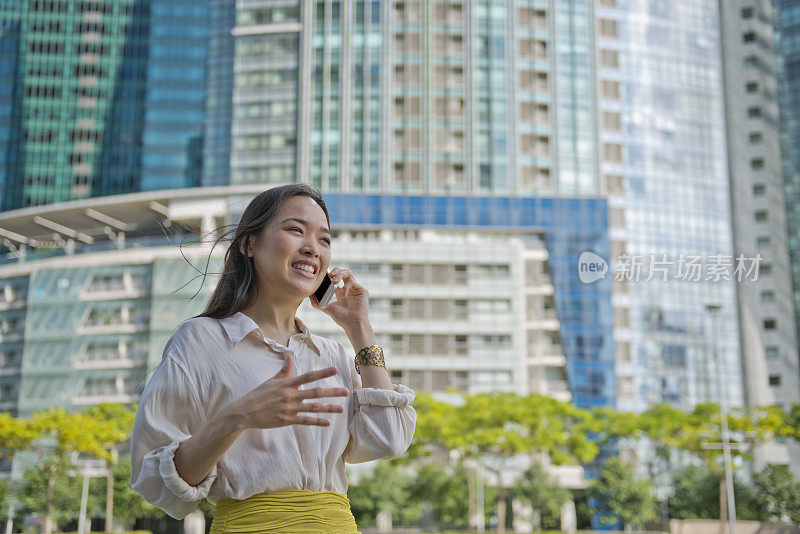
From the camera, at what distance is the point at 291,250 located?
75.5 inches

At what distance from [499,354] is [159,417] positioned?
36.3m

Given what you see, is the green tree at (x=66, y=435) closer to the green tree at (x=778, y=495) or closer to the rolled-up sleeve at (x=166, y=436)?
the green tree at (x=778, y=495)

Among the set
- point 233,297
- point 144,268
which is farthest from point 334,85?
point 233,297

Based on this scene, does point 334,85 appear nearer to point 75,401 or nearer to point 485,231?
point 485,231

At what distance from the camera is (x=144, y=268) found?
37344 mm

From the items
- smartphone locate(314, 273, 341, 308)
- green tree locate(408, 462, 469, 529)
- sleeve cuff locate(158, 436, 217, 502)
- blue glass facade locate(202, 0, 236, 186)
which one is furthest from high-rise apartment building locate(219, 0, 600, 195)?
sleeve cuff locate(158, 436, 217, 502)

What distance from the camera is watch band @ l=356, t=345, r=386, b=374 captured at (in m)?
2.03

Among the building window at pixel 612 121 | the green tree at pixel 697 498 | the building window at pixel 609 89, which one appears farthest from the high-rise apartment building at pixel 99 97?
the green tree at pixel 697 498

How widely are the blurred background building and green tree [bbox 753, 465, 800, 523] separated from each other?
598 inches

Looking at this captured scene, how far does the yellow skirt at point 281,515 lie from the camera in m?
1.72

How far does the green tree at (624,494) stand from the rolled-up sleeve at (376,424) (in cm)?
2935

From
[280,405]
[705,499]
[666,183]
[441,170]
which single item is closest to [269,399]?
[280,405]

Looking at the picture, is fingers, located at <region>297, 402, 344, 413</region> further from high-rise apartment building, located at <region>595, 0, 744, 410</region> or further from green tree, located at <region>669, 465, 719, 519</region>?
high-rise apartment building, located at <region>595, 0, 744, 410</region>

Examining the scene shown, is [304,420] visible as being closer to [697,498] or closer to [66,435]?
[66,435]
